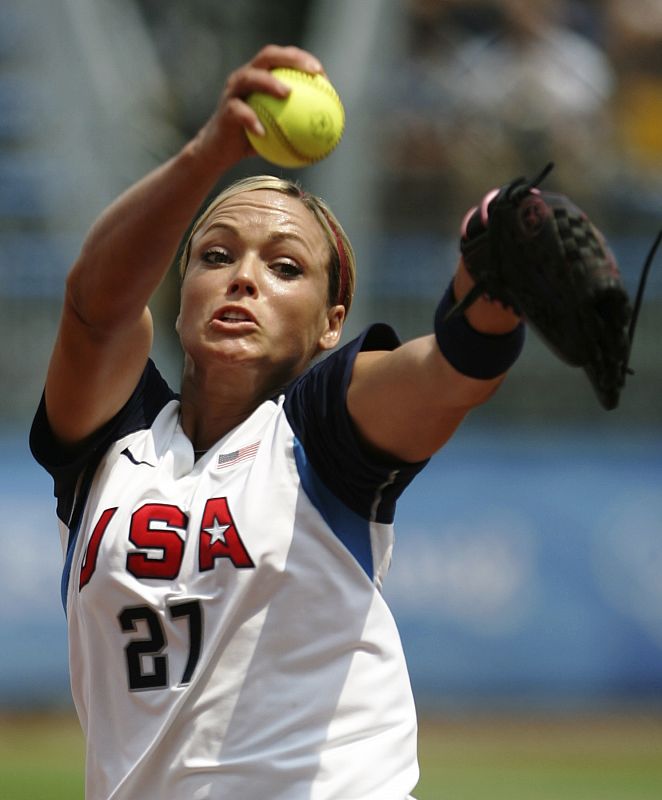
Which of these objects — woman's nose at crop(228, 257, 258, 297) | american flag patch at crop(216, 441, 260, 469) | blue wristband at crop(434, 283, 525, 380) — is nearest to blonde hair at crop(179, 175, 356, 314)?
woman's nose at crop(228, 257, 258, 297)

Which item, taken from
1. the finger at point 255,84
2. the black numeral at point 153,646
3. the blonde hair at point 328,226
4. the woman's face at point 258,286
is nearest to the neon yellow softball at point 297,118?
the finger at point 255,84

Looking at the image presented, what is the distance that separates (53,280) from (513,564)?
3.75m

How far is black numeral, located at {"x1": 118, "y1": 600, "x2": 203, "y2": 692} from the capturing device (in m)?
2.23

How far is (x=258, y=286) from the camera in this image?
2.49 m

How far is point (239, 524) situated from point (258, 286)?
50cm

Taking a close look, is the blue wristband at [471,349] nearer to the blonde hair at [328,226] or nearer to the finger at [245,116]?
the finger at [245,116]

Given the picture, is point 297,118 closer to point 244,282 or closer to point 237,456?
point 244,282

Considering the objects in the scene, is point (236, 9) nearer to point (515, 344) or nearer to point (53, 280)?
point (53, 280)

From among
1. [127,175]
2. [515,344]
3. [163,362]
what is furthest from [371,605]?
[127,175]

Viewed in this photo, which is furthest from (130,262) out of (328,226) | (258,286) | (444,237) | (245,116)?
(444,237)

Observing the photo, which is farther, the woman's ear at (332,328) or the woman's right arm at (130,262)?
the woman's ear at (332,328)

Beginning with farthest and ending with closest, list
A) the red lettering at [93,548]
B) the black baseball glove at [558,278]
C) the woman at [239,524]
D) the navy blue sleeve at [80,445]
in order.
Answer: the navy blue sleeve at [80,445] < the red lettering at [93,548] < the woman at [239,524] < the black baseball glove at [558,278]

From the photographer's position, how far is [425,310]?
921 cm

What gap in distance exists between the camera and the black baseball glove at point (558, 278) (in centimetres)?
195
